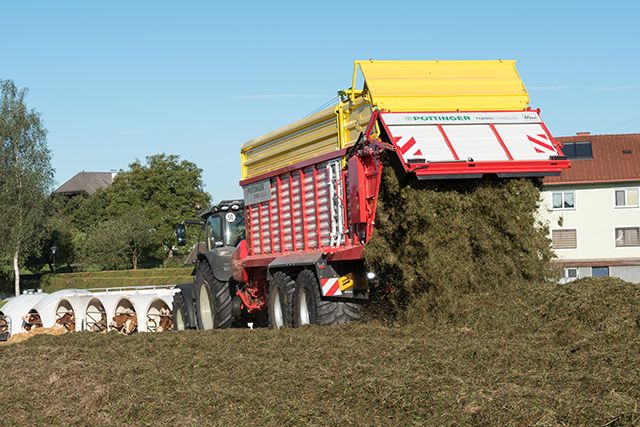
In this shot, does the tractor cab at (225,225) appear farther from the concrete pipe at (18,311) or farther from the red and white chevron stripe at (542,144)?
the concrete pipe at (18,311)

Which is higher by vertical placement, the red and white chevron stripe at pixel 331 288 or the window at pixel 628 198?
the window at pixel 628 198

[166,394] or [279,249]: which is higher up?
[279,249]

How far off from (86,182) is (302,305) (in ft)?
418

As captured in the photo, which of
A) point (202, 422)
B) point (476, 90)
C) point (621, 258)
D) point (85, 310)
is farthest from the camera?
point (621, 258)

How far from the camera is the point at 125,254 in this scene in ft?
271

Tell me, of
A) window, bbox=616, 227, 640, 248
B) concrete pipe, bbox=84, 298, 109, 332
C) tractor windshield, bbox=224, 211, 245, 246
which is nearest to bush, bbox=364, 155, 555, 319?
tractor windshield, bbox=224, 211, 245, 246

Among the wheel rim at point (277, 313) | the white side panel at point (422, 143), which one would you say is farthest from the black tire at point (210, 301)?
the white side panel at point (422, 143)

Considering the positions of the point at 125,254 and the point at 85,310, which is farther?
the point at 125,254

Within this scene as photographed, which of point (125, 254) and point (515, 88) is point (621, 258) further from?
point (125, 254)

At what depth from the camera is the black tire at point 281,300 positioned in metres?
14.9

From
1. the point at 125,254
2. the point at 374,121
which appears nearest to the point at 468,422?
the point at 374,121

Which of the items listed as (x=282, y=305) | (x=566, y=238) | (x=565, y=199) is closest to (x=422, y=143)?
(x=282, y=305)

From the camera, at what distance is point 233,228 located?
738 inches

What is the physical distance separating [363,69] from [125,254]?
7153cm
